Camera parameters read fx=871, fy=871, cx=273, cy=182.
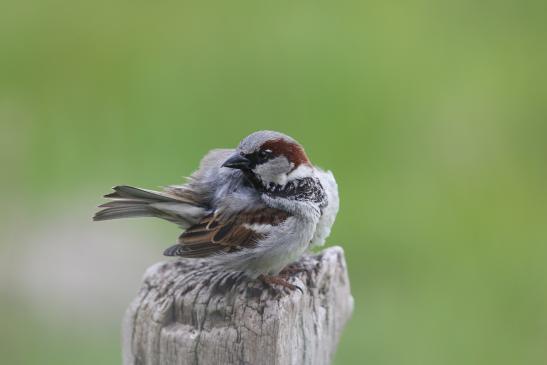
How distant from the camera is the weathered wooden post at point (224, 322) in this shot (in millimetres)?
1749

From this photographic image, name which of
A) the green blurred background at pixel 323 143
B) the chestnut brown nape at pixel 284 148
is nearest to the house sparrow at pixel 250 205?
the chestnut brown nape at pixel 284 148

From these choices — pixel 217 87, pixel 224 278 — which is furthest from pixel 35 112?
pixel 224 278

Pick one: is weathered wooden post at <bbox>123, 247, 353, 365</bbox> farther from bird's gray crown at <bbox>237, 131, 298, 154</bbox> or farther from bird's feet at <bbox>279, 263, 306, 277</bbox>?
bird's gray crown at <bbox>237, 131, 298, 154</bbox>

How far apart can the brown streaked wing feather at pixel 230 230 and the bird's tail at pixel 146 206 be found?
0.18ft

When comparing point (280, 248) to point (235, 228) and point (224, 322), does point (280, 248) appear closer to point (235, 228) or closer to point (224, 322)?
point (235, 228)

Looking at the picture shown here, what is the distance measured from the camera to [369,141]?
16.3ft

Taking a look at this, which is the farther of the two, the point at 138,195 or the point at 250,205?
the point at 250,205

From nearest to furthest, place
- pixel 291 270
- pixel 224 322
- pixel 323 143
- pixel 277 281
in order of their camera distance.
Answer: pixel 224 322 → pixel 277 281 → pixel 291 270 → pixel 323 143

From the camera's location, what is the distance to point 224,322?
5.96 ft

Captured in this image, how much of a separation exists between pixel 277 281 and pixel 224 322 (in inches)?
11.7

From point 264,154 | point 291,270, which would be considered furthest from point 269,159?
point 291,270

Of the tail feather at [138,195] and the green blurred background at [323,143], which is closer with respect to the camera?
the tail feather at [138,195]

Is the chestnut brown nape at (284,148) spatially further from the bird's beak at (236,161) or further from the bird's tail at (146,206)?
the bird's tail at (146,206)

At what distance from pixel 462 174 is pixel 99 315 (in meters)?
2.16
